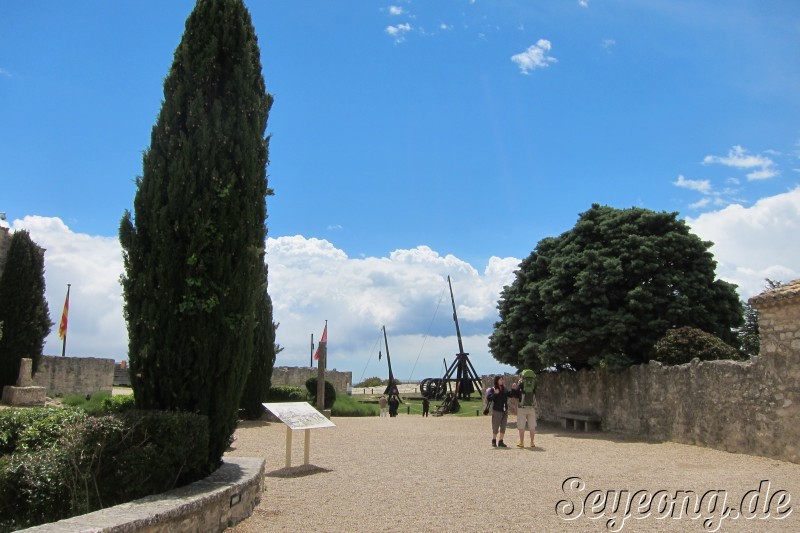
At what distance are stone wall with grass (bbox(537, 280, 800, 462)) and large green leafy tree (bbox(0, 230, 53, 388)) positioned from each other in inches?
759

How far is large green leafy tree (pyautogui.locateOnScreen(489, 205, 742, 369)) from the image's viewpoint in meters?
15.5

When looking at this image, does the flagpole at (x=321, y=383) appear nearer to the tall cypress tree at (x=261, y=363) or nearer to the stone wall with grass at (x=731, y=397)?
the tall cypress tree at (x=261, y=363)

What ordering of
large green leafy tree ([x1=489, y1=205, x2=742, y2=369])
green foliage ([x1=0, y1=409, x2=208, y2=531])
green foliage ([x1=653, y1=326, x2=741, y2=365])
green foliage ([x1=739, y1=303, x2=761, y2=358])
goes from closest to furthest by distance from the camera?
green foliage ([x1=0, y1=409, x2=208, y2=531]) → green foliage ([x1=653, y1=326, x2=741, y2=365]) → large green leafy tree ([x1=489, y1=205, x2=742, y2=369]) → green foliage ([x1=739, y1=303, x2=761, y2=358])

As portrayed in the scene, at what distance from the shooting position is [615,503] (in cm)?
695

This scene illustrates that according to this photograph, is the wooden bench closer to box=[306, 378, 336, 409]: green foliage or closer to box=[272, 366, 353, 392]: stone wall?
box=[306, 378, 336, 409]: green foliage

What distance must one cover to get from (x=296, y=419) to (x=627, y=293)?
998cm

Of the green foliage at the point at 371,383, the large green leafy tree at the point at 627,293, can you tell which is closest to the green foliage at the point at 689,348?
the large green leafy tree at the point at 627,293

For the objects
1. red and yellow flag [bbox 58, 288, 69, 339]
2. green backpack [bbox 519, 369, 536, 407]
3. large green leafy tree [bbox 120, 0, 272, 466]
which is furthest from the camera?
red and yellow flag [bbox 58, 288, 69, 339]

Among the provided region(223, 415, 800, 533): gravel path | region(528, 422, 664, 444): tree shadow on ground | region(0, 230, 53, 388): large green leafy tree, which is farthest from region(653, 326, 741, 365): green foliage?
region(0, 230, 53, 388): large green leafy tree

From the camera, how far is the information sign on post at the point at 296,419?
9195 mm

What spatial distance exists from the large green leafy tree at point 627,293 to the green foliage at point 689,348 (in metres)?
1.05

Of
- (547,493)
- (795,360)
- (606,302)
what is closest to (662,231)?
(606,302)

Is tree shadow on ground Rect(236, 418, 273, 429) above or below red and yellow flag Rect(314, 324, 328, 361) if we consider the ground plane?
below

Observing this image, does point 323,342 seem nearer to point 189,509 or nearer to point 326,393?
point 326,393
